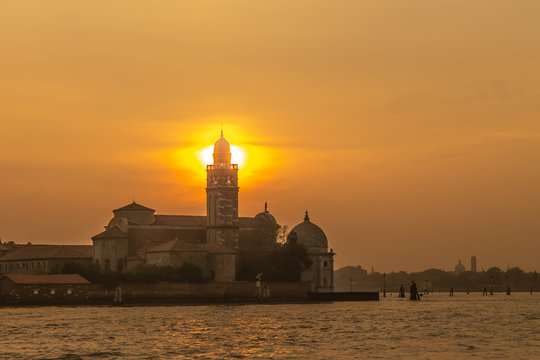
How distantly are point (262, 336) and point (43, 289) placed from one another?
4226 centimetres

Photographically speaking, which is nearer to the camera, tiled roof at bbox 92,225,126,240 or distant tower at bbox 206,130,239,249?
tiled roof at bbox 92,225,126,240

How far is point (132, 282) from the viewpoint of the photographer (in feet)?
293

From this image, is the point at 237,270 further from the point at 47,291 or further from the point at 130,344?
the point at 130,344

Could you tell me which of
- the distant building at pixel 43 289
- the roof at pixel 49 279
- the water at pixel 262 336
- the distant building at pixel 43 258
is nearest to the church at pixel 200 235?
the distant building at pixel 43 258

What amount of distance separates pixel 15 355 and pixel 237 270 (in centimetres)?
6364

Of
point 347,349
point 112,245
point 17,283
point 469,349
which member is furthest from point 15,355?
point 112,245

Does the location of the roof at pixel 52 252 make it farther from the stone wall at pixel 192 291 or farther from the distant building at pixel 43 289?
the stone wall at pixel 192 291

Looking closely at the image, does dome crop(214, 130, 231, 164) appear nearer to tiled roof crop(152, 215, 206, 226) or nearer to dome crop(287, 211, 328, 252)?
tiled roof crop(152, 215, 206, 226)

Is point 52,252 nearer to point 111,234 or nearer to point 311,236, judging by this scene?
point 111,234

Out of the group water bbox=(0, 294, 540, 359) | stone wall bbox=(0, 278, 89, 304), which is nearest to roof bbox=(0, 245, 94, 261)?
stone wall bbox=(0, 278, 89, 304)

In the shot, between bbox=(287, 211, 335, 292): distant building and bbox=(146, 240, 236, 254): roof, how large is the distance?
76.4ft

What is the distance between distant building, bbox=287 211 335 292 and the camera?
121 metres

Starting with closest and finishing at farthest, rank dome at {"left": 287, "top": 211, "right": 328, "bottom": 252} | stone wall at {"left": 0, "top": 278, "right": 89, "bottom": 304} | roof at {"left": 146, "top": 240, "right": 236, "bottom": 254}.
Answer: stone wall at {"left": 0, "top": 278, "right": 89, "bottom": 304}
roof at {"left": 146, "top": 240, "right": 236, "bottom": 254}
dome at {"left": 287, "top": 211, "right": 328, "bottom": 252}

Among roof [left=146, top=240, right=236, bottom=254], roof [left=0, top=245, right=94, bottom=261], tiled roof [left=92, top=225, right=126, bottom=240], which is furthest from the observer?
roof [left=0, top=245, right=94, bottom=261]
